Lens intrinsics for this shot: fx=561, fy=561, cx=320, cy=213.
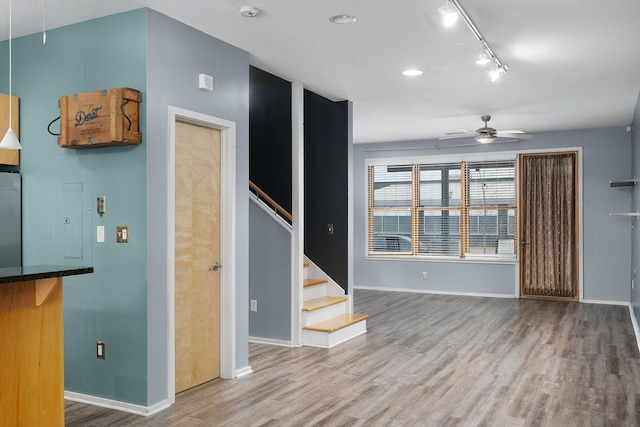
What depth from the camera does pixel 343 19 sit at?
3764mm

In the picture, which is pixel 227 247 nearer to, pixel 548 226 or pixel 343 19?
pixel 343 19

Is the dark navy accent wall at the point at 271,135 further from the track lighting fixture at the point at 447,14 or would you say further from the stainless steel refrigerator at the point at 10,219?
the track lighting fixture at the point at 447,14

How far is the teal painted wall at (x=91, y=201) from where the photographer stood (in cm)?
363

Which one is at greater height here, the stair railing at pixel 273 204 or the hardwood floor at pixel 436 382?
the stair railing at pixel 273 204

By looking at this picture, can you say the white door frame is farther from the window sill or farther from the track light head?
the window sill

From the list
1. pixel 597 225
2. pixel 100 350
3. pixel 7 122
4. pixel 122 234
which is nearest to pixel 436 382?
pixel 100 350

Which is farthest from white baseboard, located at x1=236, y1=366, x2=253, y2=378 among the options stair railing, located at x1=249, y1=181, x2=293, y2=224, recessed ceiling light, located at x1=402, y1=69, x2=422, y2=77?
recessed ceiling light, located at x1=402, y1=69, x2=422, y2=77

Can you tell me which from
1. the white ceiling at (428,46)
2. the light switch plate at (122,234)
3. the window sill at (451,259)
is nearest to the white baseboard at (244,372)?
the light switch plate at (122,234)

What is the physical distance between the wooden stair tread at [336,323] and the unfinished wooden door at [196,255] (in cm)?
135

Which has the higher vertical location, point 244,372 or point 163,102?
point 163,102

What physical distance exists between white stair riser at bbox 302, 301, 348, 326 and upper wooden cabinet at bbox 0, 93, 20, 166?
113 inches

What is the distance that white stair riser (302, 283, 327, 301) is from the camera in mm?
5918

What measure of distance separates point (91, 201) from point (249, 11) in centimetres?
165

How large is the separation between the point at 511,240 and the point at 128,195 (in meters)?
6.83
